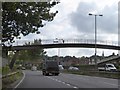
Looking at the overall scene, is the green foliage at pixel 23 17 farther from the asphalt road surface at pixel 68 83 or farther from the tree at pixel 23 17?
the asphalt road surface at pixel 68 83

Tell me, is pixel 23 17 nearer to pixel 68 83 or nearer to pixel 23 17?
pixel 23 17

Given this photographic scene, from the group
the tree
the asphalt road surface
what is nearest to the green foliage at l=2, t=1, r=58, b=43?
the tree

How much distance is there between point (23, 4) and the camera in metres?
24.5

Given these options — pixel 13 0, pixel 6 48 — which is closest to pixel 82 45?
pixel 6 48

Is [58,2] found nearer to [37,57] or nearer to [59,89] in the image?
[59,89]

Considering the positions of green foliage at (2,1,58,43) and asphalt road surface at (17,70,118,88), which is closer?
green foliage at (2,1,58,43)

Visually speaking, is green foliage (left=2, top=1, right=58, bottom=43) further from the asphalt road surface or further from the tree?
the asphalt road surface

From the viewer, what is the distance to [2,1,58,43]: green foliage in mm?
24583

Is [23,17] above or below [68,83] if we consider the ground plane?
above

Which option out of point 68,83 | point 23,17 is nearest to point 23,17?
point 23,17

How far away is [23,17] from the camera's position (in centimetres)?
2567

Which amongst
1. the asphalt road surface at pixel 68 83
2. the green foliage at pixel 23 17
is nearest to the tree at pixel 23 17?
the green foliage at pixel 23 17

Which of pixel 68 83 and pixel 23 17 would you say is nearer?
pixel 23 17

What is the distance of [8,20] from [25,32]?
6.57 ft
